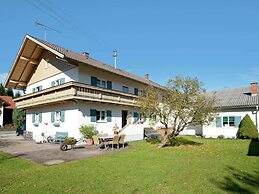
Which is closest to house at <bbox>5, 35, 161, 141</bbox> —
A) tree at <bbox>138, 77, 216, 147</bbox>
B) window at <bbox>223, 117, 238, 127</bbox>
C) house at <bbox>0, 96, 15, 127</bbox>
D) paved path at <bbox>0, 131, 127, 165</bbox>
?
paved path at <bbox>0, 131, 127, 165</bbox>

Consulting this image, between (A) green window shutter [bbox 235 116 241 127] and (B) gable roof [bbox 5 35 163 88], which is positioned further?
(A) green window shutter [bbox 235 116 241 127]

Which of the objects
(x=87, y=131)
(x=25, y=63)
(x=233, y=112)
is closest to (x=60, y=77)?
(x=25, y=63)

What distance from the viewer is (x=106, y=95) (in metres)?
21.1

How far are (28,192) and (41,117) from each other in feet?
65.3

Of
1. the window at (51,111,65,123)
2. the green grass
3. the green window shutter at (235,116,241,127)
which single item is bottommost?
the green grass

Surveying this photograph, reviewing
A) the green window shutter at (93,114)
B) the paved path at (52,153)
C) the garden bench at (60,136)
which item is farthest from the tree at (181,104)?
Result: the garden bench at (60,136)

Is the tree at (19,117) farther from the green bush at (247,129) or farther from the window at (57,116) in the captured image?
the green bush at (247,129)

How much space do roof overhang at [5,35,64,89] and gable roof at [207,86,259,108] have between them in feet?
68.6

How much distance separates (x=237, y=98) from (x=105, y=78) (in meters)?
17.0

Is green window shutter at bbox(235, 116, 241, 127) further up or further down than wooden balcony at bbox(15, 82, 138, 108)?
further down

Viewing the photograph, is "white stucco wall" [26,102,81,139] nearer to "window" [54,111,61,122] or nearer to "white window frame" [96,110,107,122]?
"window" [54,111,61,122]

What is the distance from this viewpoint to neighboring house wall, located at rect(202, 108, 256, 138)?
25.4m

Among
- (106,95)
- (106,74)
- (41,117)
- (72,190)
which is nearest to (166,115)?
(106,95)

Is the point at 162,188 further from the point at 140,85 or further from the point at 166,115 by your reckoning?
the point at 140,85
